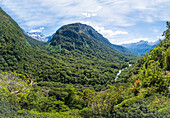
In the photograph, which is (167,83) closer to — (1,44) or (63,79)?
(63,79)

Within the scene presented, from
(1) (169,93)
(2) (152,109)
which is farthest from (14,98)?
(1) (169,93)

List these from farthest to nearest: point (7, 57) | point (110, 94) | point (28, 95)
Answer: point (7, 57)
point (28, 95)
point (110, 94)

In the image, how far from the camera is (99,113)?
18.7m

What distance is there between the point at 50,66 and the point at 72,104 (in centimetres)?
12523

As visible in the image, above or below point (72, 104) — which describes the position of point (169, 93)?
above

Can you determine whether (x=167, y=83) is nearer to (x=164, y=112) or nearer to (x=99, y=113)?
(x=164, y=112)

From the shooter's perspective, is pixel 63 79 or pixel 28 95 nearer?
pixel 28 95

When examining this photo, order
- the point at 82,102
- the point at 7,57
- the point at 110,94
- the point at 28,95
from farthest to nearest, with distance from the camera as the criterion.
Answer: the point at 7,57 → the point at 82,102 → the point at 28,95 → the point at 110,94

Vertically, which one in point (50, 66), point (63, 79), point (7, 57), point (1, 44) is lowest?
point (63, 79)

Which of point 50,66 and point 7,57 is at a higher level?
point 7,57

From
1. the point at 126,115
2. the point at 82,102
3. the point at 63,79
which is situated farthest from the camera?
the point at 63,79

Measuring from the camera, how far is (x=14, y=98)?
22641 millimetres

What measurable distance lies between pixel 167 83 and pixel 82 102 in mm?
20262

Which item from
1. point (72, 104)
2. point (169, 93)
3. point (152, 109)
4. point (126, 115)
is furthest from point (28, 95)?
point (169, 93)
